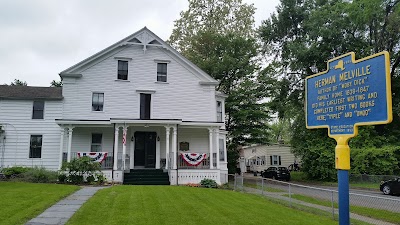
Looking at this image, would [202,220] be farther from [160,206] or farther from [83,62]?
[83,62]

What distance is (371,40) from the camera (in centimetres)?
3106

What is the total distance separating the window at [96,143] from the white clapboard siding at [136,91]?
128 centimetres

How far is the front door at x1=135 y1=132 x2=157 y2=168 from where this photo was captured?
23.5 meters

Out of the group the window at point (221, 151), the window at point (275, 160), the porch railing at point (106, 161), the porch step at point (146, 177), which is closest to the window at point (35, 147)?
the porch railing at point (106, 161)

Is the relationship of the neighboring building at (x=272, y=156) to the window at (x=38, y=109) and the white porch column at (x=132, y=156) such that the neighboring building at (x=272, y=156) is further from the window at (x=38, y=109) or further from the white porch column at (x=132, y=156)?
the window at (x=38, y=109)

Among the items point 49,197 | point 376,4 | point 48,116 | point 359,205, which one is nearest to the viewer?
point 49,197

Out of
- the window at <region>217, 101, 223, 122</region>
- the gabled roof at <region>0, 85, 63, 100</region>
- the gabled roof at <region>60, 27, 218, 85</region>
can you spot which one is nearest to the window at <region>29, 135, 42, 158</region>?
the gabled roof at <region>0, 85, 63, 100</region>

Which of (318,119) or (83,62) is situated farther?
(83,62)

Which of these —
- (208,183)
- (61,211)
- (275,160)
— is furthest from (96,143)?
(275,160)

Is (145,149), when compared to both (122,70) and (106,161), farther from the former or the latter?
(122,70)

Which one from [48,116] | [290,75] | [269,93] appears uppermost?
[290,75]

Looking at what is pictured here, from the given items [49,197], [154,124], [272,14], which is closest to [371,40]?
[272,14]

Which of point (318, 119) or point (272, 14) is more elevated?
point (272, 14)

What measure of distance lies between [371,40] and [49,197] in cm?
2994
